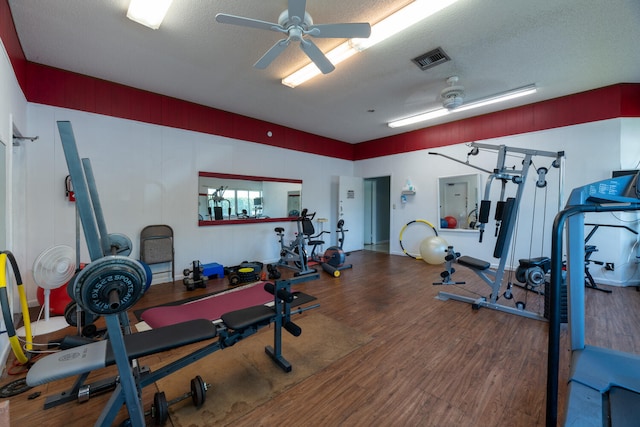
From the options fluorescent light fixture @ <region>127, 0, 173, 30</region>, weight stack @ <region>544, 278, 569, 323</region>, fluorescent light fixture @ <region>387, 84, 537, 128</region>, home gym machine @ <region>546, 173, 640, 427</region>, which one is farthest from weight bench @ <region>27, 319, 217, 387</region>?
fluorescent light fixture @ <region>387, 84, 537, 128</region>

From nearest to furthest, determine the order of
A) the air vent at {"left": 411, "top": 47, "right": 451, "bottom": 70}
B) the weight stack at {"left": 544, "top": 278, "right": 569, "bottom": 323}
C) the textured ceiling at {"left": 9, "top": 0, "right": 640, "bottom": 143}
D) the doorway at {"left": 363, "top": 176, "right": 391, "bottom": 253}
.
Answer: the textured ceiling at {"left": 9, "top": 0, "right": 640, "bottom": 143} → the weight stack at {"left": 544, "top": 278, "right": 569, "bottom": 323} → the air vent at {"left": 411, "top": 47, "right": 451, "bottom": 70} → the doorway at {"left": 363, "top": 176, "right": 391, "bottom": 253}

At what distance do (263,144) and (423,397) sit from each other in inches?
200

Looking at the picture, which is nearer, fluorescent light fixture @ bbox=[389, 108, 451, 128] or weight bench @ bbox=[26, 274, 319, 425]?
weight bench @ bbox=[26, 274, 319, 425]

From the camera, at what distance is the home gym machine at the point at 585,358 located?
1108 millimetres

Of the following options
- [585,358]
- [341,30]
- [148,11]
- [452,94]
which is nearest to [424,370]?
[585,358]

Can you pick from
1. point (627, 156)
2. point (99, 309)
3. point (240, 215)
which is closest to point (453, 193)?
point (627, 156)

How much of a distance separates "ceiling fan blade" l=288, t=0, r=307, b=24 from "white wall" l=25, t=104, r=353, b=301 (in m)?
3.27

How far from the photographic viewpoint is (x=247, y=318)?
1.86m

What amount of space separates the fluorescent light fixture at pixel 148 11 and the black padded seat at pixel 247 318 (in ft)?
9.09

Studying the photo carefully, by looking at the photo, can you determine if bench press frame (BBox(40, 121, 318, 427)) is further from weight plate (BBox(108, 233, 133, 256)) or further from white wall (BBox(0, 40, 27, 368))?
white wall (BBox(0, 40, 27, 368))

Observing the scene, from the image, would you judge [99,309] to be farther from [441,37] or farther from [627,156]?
[627,156]

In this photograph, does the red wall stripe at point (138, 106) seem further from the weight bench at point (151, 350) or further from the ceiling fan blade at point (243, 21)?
the weight bench at point (151, 350)

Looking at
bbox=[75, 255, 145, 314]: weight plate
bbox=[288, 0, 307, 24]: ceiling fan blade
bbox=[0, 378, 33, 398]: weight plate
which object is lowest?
bbox=[0, 378, 33, 398]: weight plate

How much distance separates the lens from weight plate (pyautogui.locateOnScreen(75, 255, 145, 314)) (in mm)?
1090
